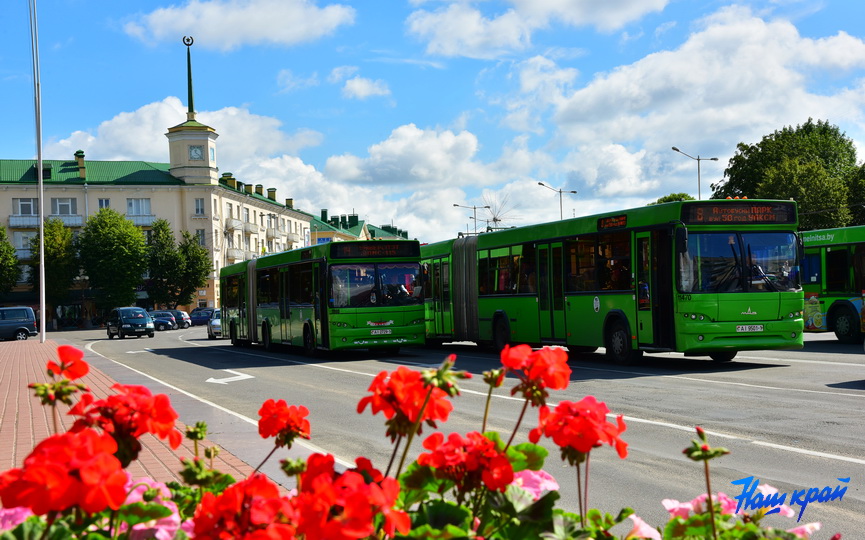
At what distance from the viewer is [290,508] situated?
6.10ft

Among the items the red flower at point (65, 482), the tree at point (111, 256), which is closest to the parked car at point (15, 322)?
the tree at point (111, 256)

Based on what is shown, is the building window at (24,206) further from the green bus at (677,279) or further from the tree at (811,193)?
the green bus at (677,279)

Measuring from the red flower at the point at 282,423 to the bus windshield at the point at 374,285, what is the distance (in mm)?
20441

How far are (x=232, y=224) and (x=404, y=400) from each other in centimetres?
10024

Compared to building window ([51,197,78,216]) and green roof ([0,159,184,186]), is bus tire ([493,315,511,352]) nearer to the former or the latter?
green roof ([0,159,184,186])

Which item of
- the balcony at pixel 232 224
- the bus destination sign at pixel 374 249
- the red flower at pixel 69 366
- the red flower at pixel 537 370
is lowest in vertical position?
the red flower at pixel 537 370

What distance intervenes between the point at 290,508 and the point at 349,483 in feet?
0.44

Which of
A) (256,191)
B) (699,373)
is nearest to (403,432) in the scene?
(699,373)

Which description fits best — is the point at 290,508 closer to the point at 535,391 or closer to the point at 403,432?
the point at 403,432

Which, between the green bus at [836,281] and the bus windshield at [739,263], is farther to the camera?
the green bus at [836,281]

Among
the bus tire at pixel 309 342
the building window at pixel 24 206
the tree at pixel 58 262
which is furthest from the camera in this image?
the building window at pixel 24 206

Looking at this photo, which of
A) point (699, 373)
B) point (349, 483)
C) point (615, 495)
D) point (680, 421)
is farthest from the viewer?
point (699, 373)

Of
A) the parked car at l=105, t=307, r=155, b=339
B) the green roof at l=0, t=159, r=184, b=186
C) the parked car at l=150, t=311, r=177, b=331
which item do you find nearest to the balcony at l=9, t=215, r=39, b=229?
the green roof at l=0, t=159, r=184, b=186

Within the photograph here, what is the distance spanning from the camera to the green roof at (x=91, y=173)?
92.1 m
